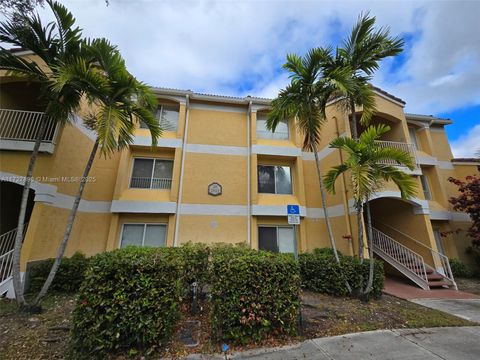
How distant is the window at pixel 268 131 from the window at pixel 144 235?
288 inches

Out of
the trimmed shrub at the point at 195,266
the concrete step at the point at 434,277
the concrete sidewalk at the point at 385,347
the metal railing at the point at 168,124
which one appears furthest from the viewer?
the metal railing at the point at 168,124

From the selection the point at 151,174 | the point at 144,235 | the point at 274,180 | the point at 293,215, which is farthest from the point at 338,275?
the point at 151,174

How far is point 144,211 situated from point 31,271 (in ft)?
12.9

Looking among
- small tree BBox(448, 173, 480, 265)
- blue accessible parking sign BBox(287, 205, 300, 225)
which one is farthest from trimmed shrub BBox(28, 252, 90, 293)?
small tree BBox(448, 173, 480, 265)

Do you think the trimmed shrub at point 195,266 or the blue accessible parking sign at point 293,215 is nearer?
the blue accessible parking sign at point 293,215

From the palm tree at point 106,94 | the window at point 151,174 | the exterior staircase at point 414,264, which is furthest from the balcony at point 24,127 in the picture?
the exterior staircase at point 414,264

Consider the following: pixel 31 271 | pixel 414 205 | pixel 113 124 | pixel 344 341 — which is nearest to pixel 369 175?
pixel 344 341

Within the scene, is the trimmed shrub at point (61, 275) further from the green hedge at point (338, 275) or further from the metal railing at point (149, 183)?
the green hedge at point (338, 275)

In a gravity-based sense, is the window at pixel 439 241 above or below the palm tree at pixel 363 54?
below

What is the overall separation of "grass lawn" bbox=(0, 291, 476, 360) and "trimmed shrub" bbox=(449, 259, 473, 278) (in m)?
7.11

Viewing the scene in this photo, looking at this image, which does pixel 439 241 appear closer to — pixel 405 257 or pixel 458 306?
pixel 405 257

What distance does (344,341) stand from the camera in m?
4.07

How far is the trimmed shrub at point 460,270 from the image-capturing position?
34.7 feet

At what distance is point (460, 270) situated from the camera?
10602mm
